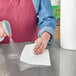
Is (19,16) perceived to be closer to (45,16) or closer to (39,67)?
(45,16)

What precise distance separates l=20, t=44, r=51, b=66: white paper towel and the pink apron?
31 cm

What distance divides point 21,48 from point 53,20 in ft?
0.96

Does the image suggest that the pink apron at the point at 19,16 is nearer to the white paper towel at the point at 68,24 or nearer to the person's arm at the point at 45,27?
the person's arm at the point at 45,27

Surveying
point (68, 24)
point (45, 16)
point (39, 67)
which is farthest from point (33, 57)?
point (45, 16)

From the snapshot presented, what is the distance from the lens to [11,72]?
2.56 feet

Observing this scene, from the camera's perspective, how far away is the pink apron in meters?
1.30

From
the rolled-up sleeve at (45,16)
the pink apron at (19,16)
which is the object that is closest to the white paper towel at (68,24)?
the rolled-up sleeve at (45,16)

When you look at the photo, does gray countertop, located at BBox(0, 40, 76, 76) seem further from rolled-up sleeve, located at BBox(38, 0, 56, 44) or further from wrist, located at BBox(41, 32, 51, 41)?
rolled-up sleeve, located at BBox(38, 0, 56, 44)

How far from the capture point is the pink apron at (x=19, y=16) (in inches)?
51.0

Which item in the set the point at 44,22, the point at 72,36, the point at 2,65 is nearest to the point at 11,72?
the point at 2,65

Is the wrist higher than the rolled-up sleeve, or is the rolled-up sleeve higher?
the rolled-up sleeve

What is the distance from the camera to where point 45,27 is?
1.14 m

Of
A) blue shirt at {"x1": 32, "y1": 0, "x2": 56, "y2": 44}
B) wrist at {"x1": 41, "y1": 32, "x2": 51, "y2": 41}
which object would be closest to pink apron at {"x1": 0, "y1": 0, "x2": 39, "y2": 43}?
blue shirt at {"x1": 32, "y1": 0, "x2": 56, "y2": 44}

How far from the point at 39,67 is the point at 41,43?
0.21 meters
